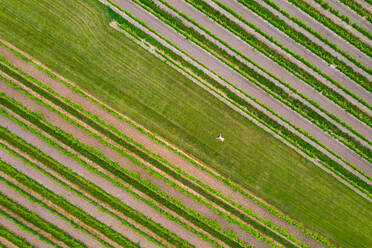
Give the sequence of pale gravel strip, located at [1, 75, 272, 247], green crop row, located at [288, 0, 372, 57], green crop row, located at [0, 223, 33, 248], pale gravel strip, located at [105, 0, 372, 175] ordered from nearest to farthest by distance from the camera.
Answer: green crop row, located at [0, 223, 33, 248] < pale gravel strip, located at [1, 75, 272, 247] < pale gravel strip, located at [105, 0, 372, 175] < green crop row, located at [288, 0, 372, 57]

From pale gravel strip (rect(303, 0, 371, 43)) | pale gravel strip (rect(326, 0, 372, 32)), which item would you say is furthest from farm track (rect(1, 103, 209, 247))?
pale gravel strip (rect(326, 0, 372, 32))

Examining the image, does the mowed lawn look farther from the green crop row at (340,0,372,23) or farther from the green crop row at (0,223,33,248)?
the green crop row at (340,0,372,23)

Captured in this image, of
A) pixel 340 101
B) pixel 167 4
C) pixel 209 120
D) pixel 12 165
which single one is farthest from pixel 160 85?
pixel 340 101

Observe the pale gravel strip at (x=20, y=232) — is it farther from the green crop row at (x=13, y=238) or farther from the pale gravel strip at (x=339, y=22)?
the pale gravel strip at (x=339, y=22)

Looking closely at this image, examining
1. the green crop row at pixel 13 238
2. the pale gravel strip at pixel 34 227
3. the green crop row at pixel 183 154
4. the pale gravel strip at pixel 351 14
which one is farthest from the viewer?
the pale gravel strip at pixel 351 14

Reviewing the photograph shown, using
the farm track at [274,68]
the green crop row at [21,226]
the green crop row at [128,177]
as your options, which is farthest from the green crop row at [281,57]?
the green crop row at [21,226]

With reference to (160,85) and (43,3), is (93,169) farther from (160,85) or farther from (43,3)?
(43,3)
